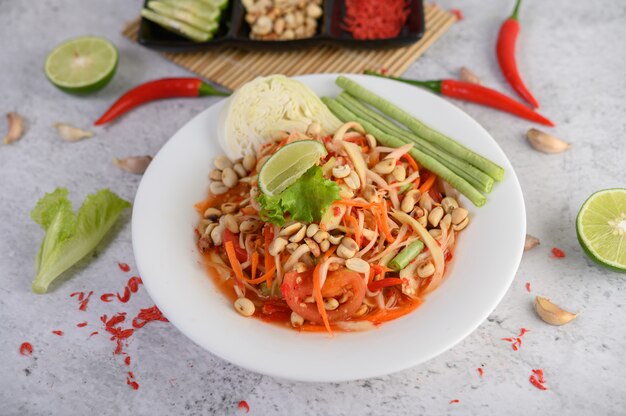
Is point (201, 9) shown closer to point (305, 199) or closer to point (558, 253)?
point (305, 199)

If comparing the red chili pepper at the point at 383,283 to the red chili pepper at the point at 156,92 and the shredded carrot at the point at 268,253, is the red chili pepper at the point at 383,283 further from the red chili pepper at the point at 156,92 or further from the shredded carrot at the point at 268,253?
the red chili pepper at the point at 156,92

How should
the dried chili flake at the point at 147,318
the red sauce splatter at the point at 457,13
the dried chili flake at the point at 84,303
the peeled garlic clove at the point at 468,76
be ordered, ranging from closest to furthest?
the dried chili flake at the point at 147,318 < the dried chili flake at the point at 84,303 < the peeled garlic clove at the point at 468,76 < the red sauce splatter at the point at 457,13

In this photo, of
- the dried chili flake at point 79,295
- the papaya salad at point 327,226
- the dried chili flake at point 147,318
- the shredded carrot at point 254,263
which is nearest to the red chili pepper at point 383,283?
the papaya salad at point 327,226

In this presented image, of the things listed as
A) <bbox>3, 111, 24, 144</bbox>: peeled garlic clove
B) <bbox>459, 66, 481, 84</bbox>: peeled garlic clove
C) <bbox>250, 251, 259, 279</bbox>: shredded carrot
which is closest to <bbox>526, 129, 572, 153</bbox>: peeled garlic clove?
<bbox>459, 66, 481, 84</bbox>: peeled garlic clove

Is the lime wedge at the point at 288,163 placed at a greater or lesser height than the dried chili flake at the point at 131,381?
greater

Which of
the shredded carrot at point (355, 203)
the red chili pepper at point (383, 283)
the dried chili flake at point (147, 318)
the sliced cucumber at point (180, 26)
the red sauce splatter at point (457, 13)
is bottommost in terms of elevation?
the dried chili flake at point (147, 318)

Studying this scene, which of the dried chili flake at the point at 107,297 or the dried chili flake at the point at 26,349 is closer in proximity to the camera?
the dried chili flake at the point at 26,349

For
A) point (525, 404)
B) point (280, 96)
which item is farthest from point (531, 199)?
point (280, 96)
